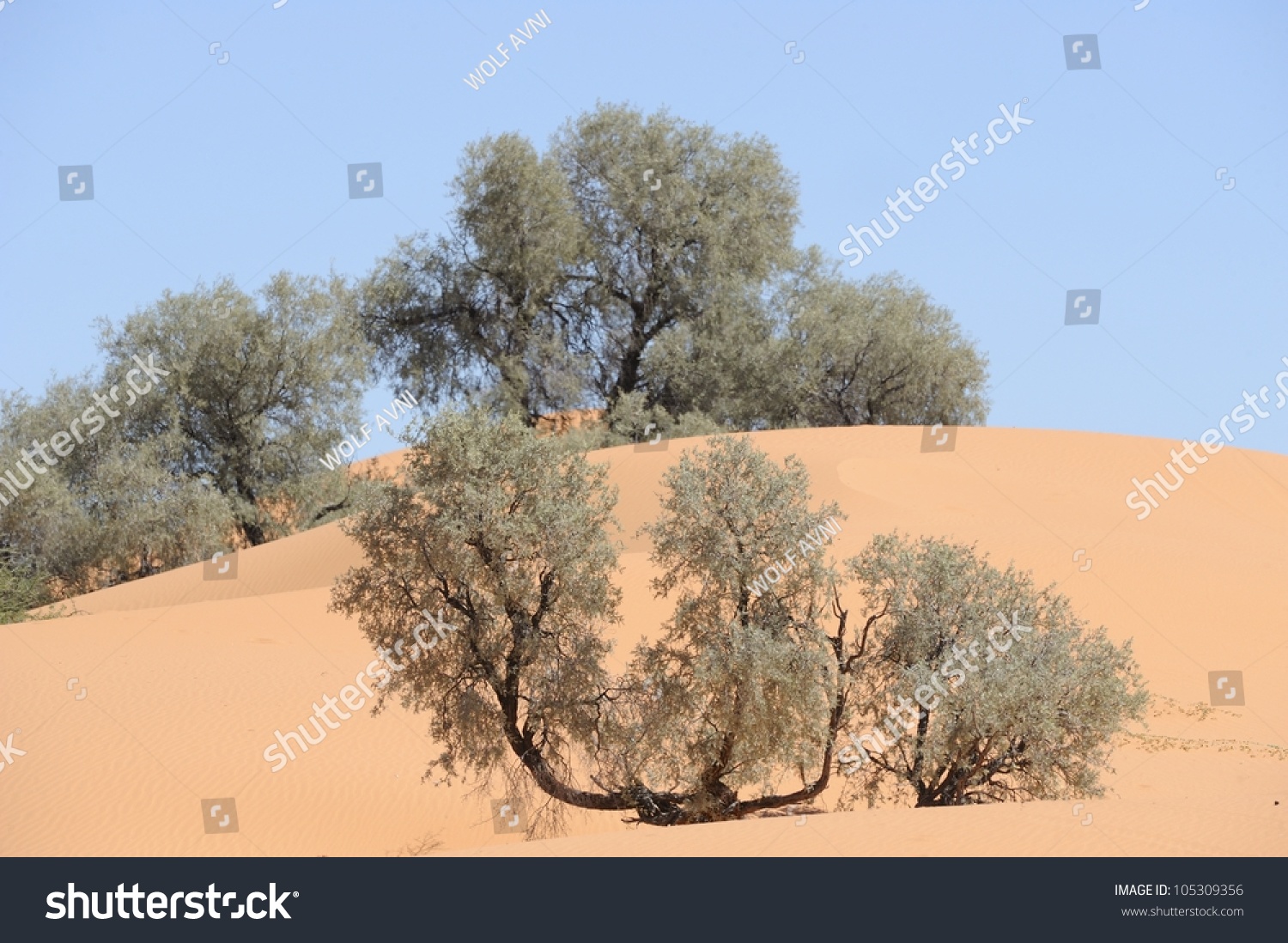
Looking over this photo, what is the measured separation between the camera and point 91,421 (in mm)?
35625

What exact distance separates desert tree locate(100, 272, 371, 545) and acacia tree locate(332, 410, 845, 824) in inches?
963

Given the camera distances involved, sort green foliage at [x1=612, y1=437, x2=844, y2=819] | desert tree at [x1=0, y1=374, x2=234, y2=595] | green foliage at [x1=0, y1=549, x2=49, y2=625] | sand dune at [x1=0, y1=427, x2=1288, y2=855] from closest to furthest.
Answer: sand dune at [x1=0, y1=427, x2=1288, y2=855] < green foliage at [x1=612, y1=437, x2=844, y2=819] < green foliage at [x1=0, y1=549, x2=49, y2=625] < desert tree at [x1=0, y1=374, x2=234, y2=595]

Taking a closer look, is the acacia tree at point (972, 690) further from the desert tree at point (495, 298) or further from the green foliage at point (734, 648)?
the desert tree at point (495, 298)

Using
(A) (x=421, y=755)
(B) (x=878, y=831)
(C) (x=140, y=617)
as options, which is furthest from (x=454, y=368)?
(B) (x=878, y=831)

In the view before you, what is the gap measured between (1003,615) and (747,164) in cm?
3264

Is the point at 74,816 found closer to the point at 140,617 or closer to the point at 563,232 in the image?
the point at 140,617

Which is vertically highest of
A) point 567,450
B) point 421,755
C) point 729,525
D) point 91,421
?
point 91,421

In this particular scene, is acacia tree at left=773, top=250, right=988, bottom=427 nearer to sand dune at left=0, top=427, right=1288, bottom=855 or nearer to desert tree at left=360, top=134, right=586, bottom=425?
desert tree at left=360, top=134, right=586, bottom=425

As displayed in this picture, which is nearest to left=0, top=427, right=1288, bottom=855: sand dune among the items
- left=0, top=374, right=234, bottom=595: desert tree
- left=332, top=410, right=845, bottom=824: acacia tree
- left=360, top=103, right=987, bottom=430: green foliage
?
left=332, top=410, right=845, bottom=824: acacia tree

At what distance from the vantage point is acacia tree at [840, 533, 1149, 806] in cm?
1291

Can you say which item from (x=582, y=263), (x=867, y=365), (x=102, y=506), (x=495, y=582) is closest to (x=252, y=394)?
(x=102, y=506)

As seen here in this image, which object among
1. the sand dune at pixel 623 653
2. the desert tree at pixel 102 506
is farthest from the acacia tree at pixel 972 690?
the desert tree at pixel 102 506

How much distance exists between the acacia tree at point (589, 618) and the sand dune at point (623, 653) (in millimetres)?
Result: 1618

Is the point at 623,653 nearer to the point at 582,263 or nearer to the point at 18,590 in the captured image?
the point at 18,590
